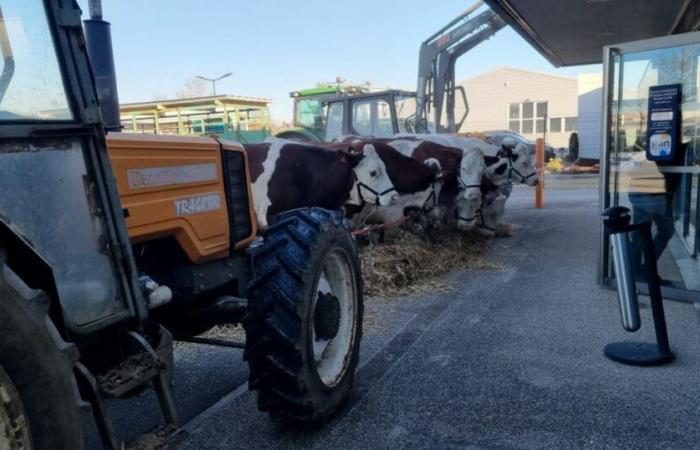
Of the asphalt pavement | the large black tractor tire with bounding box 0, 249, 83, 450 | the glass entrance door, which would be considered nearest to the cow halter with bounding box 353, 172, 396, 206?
the asphalt pavement

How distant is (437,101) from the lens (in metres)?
14.5

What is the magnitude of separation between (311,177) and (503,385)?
346cm

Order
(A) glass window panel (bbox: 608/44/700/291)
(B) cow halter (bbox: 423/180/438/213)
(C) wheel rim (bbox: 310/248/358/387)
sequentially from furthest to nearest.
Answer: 1. (B) cow halter (bbox: 423/180/438/213)
2. (A) glass window panel (bbox: 608/44/700/291)
3. (C) wheel rim (bbox: 310/248/358/387)

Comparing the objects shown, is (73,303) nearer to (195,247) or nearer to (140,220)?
(140,220)

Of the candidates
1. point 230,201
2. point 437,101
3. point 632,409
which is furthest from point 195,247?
point 437,101

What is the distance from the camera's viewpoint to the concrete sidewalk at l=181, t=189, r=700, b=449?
310cm

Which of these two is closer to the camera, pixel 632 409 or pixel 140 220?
pixel 140 220

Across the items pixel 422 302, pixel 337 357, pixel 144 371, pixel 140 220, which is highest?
pixel 140 220

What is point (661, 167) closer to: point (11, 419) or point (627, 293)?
point (627, 293)

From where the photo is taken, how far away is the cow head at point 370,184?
6.89 m

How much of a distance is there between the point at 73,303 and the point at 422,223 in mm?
6203

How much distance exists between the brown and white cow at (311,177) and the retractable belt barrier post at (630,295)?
9.87 ft

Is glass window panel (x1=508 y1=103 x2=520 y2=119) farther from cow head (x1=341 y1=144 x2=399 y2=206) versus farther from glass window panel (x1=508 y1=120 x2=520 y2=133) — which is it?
cow head (x1=341 y1=144 x2=399 y2=206)

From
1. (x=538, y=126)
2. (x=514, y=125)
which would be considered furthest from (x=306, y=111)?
(x=538, y=126)
